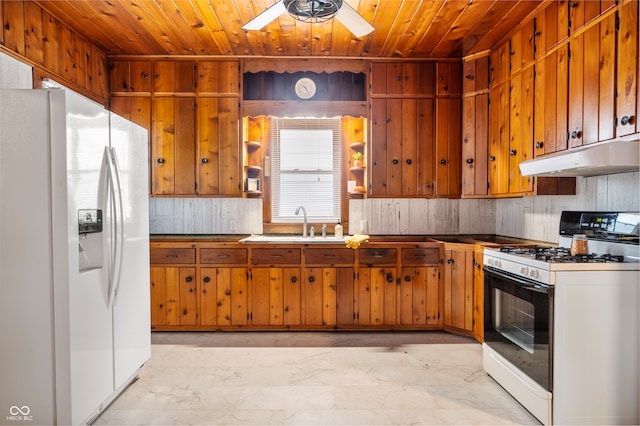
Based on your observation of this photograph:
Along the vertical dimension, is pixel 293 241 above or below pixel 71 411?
above

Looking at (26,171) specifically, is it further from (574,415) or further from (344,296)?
(574,415)

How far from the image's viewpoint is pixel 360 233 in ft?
13.1

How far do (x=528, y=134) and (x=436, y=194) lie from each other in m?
1.09

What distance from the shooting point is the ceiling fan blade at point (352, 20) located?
224cm

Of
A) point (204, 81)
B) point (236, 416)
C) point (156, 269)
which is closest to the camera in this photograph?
point (236, 416)

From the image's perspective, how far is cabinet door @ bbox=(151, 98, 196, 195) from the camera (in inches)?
146

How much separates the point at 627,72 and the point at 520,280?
1296mm

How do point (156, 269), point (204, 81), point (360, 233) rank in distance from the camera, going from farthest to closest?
point (360, 233) → point (204, 81) → point (156, 269)

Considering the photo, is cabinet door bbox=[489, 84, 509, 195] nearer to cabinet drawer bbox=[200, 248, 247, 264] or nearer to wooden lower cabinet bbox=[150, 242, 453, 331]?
wooden lower cabinet bbox=[150, 242, 453, 331]

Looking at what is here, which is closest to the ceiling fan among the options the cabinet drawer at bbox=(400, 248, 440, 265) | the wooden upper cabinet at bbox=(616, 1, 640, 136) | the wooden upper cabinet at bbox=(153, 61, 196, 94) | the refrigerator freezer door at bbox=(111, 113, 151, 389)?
the refrigerator freezer door at bbox=(111, 113, 151, 389)

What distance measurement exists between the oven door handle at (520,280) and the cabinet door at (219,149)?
2487mm

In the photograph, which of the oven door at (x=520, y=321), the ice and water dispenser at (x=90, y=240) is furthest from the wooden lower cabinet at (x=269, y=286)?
the ice and water dispenser at (x=90, y=240)

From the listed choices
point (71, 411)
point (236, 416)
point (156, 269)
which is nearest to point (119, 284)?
point (71, 411)

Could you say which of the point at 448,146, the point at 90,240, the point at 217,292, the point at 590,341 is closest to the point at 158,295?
the point at 217,292
